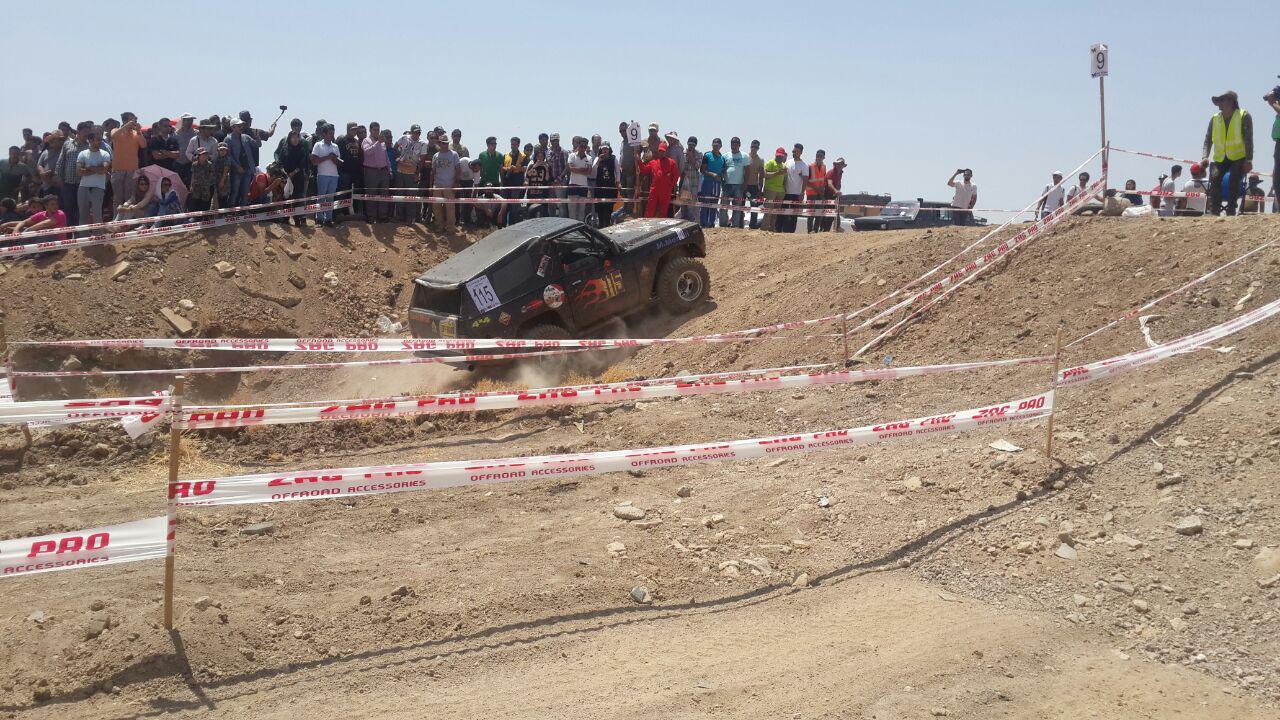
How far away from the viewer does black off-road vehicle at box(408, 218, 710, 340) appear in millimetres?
13000

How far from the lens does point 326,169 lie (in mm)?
18656

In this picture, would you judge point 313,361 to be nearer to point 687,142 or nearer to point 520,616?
point 687,142

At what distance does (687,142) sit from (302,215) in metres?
7.80

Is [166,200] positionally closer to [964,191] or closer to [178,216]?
[178,216]

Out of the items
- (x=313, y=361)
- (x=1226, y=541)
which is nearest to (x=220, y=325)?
(x=313, y=361)

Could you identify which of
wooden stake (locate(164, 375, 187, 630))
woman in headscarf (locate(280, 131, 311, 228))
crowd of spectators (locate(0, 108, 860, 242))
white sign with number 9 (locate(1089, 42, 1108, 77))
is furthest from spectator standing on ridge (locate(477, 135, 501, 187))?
wooden stake (locate(164, 375, 187, 630))

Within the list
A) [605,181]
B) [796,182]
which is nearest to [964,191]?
[796,182]

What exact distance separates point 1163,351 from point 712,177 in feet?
42.9

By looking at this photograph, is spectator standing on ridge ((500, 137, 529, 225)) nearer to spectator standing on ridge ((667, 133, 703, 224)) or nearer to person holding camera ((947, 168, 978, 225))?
spectator standing on ridge ((667, 133, 703, 224))

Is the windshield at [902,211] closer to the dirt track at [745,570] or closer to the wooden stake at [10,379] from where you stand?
the dirt track at [745,570]

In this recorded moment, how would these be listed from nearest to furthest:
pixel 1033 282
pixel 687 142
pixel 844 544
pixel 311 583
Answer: pixel 311 583
pixel 844 544
pixel 1033 282
pixel 687 142

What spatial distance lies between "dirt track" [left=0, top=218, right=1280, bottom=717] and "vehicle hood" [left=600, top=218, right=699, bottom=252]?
4106 mm

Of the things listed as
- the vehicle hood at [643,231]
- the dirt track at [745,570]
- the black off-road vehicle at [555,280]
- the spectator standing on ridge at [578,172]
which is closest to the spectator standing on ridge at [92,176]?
the black off-road vehicle at [555,280]

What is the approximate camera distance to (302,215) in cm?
1880
